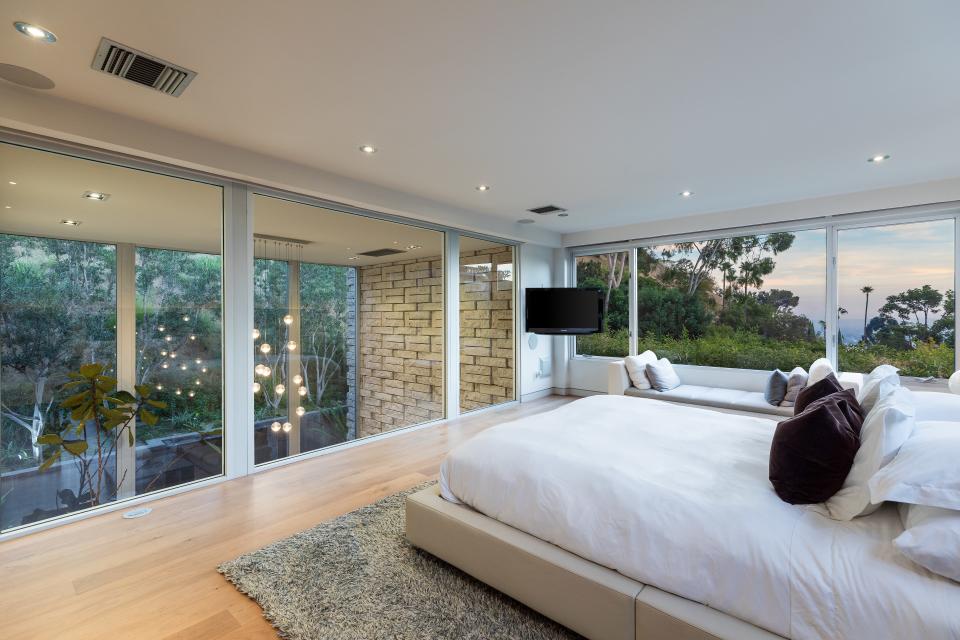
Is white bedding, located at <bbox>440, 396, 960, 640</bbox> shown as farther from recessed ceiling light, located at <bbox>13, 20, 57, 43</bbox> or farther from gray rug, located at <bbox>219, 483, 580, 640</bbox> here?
recessed ceiling light, located at <bbox>13, 20, 57, 43</bbox>

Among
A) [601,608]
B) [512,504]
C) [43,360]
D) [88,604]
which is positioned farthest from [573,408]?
[43,360]

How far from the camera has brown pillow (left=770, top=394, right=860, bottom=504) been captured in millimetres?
1623

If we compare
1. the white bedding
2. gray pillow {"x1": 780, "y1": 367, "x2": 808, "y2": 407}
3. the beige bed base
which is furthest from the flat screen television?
the beige bed base

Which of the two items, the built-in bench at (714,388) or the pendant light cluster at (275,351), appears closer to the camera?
the pendant light cluster at (275,351)

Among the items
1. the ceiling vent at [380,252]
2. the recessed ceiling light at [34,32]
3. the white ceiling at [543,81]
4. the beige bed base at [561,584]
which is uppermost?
the white ceiling at [543,81]

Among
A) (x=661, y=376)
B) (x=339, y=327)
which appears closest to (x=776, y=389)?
(x=661, y=376)

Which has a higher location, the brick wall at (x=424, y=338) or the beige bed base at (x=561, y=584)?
the brick wall at (x=424, y=338)

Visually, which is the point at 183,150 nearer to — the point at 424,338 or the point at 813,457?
the point at 424,338

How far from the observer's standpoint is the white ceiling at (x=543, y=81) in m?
1.83

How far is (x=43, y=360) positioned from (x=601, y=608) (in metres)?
3.29

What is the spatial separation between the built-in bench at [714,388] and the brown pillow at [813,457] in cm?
298

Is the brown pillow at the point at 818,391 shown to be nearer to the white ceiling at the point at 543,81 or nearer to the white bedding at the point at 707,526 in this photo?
the white bedding at the point at 707,526

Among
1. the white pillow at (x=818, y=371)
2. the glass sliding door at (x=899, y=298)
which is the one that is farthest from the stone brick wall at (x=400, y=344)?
the glass sliding door at (x=899, y=298)

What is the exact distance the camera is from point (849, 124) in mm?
2846
